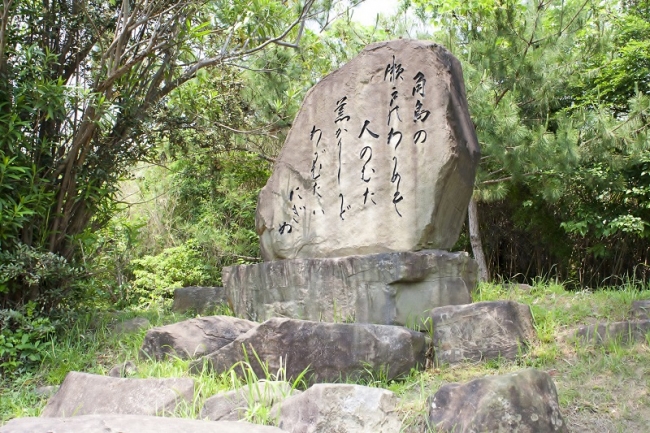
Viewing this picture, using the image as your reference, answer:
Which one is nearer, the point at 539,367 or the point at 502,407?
the point at 502,407

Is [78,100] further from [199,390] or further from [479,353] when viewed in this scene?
[479,353]

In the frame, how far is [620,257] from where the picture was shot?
25.2 feet

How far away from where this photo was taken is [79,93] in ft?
12.7

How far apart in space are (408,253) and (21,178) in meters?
2.61

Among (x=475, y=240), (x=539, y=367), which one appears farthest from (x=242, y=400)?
(x=475, y=240)

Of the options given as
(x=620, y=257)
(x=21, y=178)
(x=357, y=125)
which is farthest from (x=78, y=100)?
(x=620, y=257)

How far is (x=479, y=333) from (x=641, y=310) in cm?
111

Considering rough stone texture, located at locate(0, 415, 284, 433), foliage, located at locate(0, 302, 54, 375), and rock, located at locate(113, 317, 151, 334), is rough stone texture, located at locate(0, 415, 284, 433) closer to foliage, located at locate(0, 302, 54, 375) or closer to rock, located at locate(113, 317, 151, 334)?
foliage, located at locate(0, 302, 54, 375)

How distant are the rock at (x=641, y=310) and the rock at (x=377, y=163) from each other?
120 cm

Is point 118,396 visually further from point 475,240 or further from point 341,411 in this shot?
point 475,240

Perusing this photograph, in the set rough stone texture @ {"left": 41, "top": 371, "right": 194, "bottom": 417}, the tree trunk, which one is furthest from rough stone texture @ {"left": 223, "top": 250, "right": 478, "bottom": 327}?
the tree trunk

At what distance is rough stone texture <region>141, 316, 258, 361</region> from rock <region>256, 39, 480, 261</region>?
939mm

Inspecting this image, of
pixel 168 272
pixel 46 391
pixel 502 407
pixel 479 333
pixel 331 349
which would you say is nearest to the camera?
pixel 502 407

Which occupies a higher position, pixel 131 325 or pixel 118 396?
pixel 131 325
